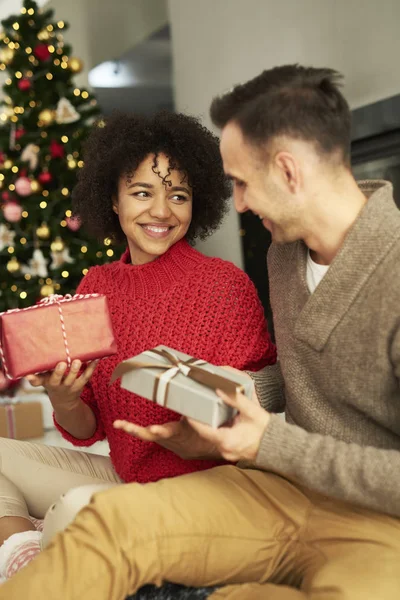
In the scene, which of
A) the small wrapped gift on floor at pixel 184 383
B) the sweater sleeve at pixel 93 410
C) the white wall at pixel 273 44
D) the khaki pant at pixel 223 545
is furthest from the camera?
the white wall at pixel 273 44

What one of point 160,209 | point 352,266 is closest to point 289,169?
point 352,266

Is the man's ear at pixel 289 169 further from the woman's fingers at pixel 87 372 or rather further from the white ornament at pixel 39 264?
the white ornament at pixel 39 264

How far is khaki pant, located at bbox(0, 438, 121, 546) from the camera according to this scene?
180cm

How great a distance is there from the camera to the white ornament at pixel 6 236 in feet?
14.6

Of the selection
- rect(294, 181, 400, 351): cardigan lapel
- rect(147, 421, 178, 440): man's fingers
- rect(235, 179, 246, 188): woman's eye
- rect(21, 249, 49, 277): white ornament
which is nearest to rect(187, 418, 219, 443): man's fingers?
rect(147, 421, 178, 440): man's fingers

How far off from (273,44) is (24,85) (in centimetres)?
157

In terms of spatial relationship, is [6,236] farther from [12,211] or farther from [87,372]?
[87,372]

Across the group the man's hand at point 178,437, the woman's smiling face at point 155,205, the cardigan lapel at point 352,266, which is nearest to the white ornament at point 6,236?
the woman's smiling face at point 155,205

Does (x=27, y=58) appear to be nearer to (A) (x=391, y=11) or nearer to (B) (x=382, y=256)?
(A) (x=391, y=11)

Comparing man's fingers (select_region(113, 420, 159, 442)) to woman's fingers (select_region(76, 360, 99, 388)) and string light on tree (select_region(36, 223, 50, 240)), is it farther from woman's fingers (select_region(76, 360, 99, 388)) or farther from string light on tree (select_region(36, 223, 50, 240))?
string light on tree (select_region(36, 223, 50, 240))

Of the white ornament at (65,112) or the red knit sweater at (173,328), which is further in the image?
the white ornament at (65,112)

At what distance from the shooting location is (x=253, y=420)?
4.12 ft

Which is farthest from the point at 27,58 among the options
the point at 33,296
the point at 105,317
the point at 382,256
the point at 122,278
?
the point at 382,256

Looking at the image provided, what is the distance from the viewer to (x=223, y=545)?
50.3 inches
